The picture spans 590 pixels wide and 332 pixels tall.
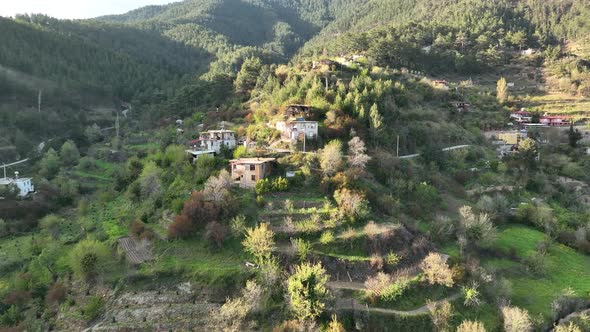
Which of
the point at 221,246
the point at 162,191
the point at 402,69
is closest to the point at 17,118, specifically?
the point at 162,191

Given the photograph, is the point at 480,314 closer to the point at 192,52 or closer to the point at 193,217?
the point at 193,217

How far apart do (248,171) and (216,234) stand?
6.66 meters

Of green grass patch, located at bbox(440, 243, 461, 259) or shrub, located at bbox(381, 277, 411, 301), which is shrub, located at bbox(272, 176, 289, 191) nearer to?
shrub, located at bbox(381, 277, 411, 301)

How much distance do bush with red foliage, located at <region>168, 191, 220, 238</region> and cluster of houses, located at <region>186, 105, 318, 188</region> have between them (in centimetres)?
438

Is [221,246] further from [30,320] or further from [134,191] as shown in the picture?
[134,191]

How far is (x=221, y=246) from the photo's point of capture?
2827 cm

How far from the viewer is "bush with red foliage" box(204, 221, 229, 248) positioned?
28148 mm

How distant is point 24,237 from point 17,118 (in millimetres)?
39222

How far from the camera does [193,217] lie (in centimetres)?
2933

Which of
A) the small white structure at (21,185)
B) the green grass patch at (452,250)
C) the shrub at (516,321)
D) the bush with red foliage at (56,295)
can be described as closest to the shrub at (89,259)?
the bush with red foliage at (56,295)

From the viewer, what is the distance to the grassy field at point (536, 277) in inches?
1116

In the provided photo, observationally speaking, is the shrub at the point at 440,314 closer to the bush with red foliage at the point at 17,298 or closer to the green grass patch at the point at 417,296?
the green grass patch at the point at 417,296

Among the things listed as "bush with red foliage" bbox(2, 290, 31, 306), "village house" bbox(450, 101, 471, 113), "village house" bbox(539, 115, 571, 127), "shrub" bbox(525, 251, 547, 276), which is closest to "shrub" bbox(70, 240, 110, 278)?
"bush with red foliage" bbox(2, 290, 31, 306)

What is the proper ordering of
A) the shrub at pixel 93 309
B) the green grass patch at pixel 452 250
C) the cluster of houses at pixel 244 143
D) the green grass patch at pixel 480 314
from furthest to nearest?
the cluster of houses at pixel 244 143, the green grass patch at pixel 452 250, the shrub at pixel 93 309, the green grass patch at pixel 480 314
